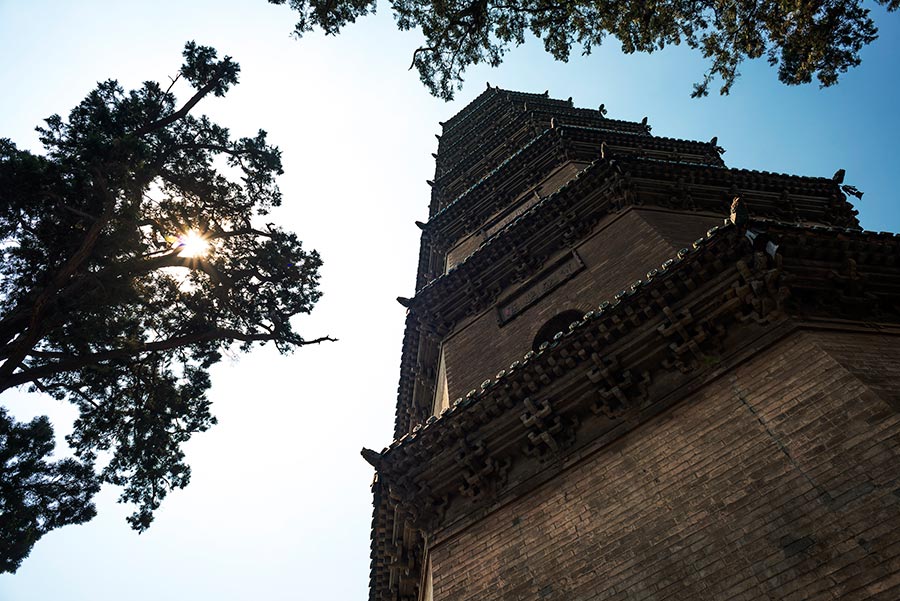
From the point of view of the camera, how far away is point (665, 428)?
6559 millimetres

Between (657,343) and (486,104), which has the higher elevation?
(486,104)

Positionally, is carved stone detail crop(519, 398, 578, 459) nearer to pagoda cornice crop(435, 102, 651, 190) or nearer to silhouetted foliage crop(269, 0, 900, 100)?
silhouetted foliage crop(269, 0, 900, 100)

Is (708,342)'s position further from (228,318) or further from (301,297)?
(228,318)

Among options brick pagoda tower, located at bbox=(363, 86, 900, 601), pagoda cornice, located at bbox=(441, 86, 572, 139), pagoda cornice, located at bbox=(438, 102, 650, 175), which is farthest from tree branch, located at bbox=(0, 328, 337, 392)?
pagoda cornice, located at bbox=(441, 86, 572, 139)

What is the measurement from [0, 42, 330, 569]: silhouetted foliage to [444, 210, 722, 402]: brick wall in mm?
4433

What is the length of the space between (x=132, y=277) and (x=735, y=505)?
35.5ft

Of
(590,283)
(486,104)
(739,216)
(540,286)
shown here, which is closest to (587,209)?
(540,286)

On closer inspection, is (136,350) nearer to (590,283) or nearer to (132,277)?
(132,277)

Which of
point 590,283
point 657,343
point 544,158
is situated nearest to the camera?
point 657,343

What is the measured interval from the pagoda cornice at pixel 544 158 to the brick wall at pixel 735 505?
1078cm

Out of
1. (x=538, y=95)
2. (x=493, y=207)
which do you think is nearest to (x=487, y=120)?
(x=538, y=95)

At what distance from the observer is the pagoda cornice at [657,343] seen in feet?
22.2

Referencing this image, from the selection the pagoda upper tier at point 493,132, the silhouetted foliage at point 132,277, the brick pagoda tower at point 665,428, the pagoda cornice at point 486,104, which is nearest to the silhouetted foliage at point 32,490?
the silhouetted foliage at point 132,277

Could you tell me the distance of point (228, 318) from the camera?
12.4m
